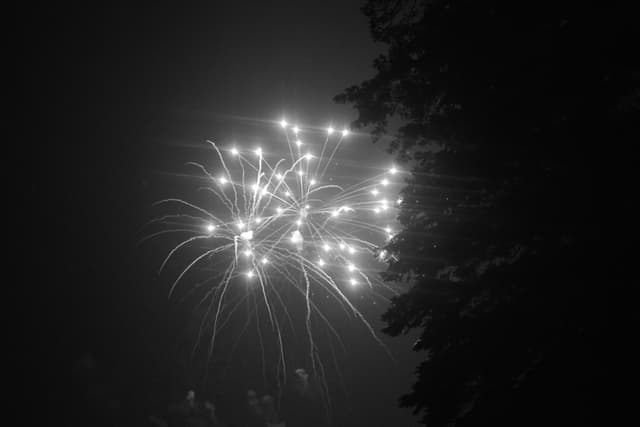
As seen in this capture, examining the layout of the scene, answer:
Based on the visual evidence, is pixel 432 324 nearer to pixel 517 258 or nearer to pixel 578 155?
pixel 517 258

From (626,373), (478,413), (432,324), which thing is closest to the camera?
(626,373)

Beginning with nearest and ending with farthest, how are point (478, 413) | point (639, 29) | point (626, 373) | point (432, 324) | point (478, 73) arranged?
point (626, 373)
point (639, 29)
point (478, 413)
point (432, 324)
point (478, 73)

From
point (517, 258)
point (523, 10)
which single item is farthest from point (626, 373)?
point (523, 10)

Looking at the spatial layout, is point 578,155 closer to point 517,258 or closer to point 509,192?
point 509,192

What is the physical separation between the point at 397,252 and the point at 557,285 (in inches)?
88.7

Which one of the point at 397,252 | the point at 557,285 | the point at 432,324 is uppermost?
Answer: the point at 397,252

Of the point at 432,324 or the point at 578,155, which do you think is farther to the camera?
the point at 432,324

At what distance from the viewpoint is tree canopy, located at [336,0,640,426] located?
11.5 ft

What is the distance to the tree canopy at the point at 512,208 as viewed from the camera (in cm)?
352

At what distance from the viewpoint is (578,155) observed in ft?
12.6

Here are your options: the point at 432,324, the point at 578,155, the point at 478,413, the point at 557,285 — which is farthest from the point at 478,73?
the point at 478,413

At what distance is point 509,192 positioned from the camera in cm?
432

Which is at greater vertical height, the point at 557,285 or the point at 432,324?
the point at 432,324

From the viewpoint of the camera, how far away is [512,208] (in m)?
4.21
